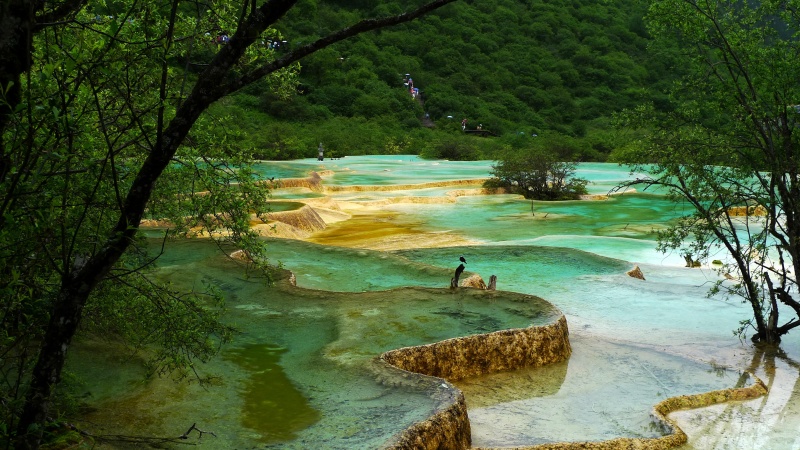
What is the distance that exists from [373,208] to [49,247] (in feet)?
55.3

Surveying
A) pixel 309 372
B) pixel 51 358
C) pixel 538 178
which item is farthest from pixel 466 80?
pixel 51 358

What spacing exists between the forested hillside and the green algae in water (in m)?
31.7

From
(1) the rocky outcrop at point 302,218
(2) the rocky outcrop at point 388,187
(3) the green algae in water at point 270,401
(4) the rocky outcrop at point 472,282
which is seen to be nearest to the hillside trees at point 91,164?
(3) the green algae in water at point 270,401

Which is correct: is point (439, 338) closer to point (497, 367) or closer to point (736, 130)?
point (497, 367)

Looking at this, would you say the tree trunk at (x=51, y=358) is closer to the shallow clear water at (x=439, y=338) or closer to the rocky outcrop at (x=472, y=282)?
the shallow clear water at (x=439, y=338)

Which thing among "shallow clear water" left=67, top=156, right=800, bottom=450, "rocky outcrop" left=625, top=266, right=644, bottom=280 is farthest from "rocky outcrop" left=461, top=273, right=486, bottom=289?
"rocky outcrop" left=625, top=266, right=644, bottom=280

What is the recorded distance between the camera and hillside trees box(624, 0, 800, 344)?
870cm

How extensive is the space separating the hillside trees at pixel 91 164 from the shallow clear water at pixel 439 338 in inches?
29.5

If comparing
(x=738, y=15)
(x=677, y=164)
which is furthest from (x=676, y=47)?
(x=677, y=164)

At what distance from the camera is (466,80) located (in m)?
62.9

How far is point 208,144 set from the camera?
472 centimetres

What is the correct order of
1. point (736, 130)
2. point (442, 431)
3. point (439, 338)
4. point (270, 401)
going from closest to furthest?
point (442, 431)
point (270, 401)
point (439, 338)
point (736, 130)

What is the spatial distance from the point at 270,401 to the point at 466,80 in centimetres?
5894

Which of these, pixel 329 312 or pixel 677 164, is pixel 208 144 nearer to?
pixel 329 312
